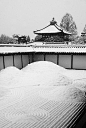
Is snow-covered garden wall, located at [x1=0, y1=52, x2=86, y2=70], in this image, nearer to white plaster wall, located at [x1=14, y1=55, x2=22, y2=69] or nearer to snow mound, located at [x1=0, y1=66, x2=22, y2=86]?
white plaster wall, located at [x1=14, y1=55, x2=22, y2=69]

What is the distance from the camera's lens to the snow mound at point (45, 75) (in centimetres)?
1312

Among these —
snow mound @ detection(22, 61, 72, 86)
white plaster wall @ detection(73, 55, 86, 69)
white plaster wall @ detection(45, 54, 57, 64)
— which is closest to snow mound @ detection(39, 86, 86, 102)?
snow mound @ detection(22, 61, 72, 86)

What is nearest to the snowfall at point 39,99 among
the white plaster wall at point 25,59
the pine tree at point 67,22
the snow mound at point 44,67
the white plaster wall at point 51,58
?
the snow mound at point 44,67

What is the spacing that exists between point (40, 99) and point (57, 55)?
9.77m

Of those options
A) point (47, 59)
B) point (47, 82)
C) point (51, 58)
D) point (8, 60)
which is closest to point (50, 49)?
point (51, 58)

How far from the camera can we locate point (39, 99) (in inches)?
360

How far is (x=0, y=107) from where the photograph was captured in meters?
8.07

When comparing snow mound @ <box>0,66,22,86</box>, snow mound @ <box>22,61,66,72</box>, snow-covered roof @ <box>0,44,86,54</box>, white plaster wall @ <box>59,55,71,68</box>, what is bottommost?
snow mound @ <box>0,66,22,86</box>

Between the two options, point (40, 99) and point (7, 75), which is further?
point (7, 75)

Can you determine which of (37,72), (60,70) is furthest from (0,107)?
(60,70)

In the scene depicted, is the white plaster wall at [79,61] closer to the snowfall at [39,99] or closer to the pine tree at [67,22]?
the snowfall at [39,99]

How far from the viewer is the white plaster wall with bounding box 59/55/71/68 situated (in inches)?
698

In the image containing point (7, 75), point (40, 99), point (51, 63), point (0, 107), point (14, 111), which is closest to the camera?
point (14, 111)

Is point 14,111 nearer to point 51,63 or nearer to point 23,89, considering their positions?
Answer: point 23,89
